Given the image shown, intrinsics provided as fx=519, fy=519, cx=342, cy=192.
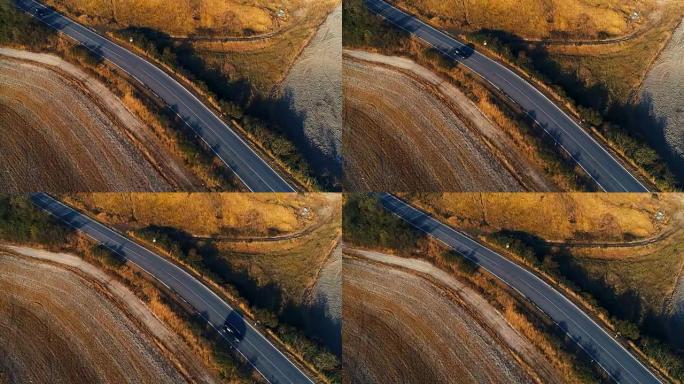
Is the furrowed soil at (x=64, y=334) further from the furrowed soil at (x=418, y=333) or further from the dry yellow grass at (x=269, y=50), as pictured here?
the dry yellow grass at (x=269, y=50)

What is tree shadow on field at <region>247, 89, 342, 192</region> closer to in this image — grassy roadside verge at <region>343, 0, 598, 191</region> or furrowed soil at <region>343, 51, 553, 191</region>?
furrowed soil at <region>343, 51, 553, 191</region>

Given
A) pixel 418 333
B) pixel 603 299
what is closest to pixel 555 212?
pixel 603 299

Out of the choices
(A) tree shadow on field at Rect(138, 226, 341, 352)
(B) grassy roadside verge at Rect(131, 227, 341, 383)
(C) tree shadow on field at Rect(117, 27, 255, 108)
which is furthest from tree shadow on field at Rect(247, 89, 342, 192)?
(B) grassy roadside verge at Rect(131, 227, 341, 383)

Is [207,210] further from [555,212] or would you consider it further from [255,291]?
[555,212]

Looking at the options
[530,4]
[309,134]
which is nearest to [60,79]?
[309,134]

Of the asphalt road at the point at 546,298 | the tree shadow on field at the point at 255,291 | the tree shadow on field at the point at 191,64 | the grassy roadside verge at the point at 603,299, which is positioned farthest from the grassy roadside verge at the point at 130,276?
the grassy roadside verge at the point at 603,299

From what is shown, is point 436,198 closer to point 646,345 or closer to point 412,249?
point 412,249
